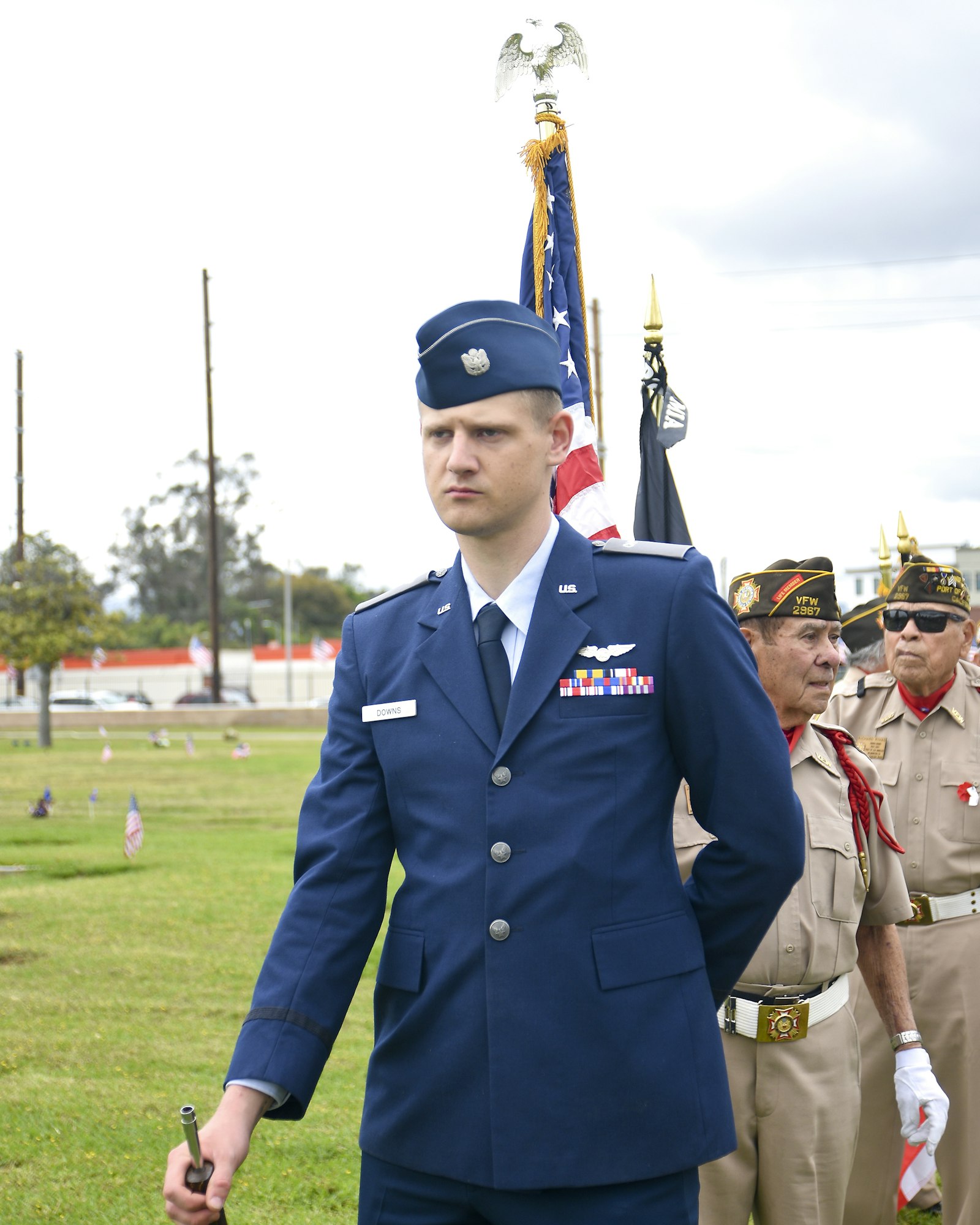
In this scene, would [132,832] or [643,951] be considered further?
[132,832]

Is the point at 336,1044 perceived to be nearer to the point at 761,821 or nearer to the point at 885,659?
the point at 885,659

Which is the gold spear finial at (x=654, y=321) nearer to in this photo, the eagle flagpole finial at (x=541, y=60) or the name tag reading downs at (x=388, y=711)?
the eagle flagpole finial at (x=541, y=60)

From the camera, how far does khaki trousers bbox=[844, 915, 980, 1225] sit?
14.1 feet

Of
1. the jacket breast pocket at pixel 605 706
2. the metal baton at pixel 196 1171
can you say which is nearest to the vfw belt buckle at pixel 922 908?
the jacket breast pocket at pixel 605 706

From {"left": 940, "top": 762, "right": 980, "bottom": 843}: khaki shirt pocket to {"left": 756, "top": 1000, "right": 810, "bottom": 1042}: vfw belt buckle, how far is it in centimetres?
186

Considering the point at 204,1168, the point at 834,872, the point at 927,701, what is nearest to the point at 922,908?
the point at 927,701

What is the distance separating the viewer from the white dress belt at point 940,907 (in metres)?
4.68

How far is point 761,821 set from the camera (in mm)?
2053

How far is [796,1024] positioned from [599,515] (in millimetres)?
1736

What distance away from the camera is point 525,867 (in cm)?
196

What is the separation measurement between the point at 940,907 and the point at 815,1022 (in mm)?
1740

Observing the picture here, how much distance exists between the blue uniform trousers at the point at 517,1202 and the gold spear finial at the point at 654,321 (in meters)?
3.06

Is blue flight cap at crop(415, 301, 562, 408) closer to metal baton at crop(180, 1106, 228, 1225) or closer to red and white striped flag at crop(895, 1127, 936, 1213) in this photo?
metal baton at crop(180, 1106, 228, 1225)

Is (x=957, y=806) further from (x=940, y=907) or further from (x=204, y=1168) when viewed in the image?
(x=204, y=1168)
